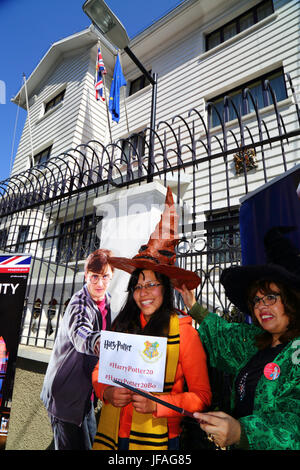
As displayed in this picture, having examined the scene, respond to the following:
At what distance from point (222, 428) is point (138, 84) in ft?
44.9

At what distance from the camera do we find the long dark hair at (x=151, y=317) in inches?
74.5

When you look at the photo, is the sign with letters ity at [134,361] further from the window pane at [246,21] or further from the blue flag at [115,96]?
the window pane at [246,21]

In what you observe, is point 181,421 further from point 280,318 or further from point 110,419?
point 280,318

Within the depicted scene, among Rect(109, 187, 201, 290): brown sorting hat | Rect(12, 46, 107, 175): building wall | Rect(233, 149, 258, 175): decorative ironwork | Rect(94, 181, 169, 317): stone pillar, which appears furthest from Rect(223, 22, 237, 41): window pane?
Rect(109, 187, 201, 290): brown sorting hat

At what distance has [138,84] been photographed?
12.3 m

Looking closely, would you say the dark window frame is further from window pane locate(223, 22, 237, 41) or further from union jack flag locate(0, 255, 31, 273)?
union jack flag locate(0, 255, 31, 273)

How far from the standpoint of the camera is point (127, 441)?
173cm

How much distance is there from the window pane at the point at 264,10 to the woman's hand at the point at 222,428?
11568 mm

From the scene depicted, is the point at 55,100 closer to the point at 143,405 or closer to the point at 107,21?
the point at 107,21

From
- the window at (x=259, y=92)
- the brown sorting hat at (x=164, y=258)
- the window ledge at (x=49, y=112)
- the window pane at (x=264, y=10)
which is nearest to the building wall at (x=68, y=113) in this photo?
the window ledge at (x=49, y=112)

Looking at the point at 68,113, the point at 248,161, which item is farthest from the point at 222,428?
the point at 68,113

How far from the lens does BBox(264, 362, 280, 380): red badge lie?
54.7 inches

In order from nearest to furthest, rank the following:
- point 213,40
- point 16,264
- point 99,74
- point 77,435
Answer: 1. point 77,435
2. point 16,264
3. point 213,40
4. point 99,74
